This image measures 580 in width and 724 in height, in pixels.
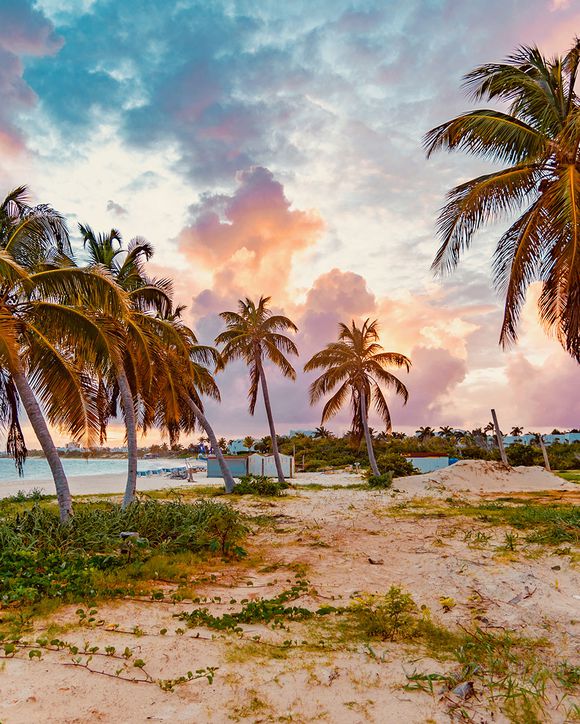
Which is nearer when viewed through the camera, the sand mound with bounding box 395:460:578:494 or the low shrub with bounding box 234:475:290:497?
the low shrub with bounding box 234:475:290:497

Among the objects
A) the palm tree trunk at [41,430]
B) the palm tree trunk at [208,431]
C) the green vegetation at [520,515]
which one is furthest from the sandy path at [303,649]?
the palm tree trunk at [208,431]

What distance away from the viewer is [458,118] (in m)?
10.1

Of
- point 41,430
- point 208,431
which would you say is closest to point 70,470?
point 208,431

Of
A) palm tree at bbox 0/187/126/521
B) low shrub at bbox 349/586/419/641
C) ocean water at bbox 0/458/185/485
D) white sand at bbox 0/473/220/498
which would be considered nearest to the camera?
low shrub at bbox 349/586/419/641

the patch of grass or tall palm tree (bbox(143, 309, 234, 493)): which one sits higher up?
tall palm tree (bbox(143, 309, 234, 493))

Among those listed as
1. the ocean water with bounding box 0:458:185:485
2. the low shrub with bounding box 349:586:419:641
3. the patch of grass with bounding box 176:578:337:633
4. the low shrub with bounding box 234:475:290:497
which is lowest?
the ocean water with bounding box 0:458:185:485

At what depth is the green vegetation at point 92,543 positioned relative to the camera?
6.24 m

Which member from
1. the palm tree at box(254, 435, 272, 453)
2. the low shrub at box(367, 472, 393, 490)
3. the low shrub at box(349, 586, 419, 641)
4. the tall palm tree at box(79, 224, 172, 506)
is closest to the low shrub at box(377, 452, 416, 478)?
the low shrub at box(367, 472, 393, 490)

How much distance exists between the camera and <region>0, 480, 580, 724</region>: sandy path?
3592 mm

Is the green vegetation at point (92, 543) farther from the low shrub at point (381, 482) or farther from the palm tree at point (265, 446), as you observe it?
the palm tree at point (265, 446)

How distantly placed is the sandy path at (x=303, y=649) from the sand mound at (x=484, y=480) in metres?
13.9

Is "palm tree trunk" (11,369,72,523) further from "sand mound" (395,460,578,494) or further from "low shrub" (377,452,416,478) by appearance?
"low shrub" (377,452,416,478)

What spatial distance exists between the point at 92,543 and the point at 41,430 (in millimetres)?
2694

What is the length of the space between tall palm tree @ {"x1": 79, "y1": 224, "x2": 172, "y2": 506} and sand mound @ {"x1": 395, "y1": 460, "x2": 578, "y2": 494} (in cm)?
1377
